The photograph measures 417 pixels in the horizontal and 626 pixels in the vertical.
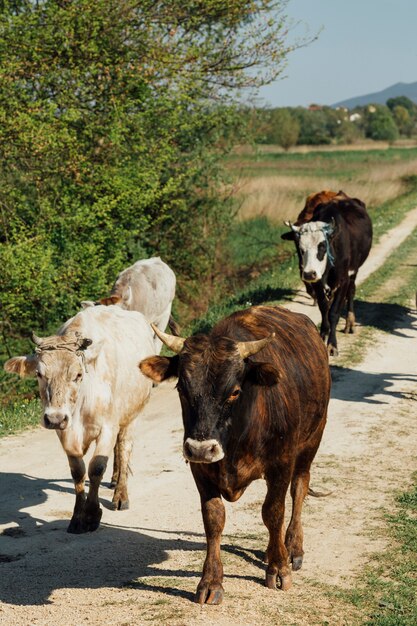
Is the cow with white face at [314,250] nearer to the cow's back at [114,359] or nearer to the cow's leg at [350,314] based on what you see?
the cow's leg at [350,314]

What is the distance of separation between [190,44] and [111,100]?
10.2 ft

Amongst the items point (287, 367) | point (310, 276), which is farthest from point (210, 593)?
point (310, 276)

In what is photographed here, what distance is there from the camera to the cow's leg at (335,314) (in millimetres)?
14016

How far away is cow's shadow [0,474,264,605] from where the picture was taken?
607 cm

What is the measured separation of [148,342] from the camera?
8.73 metres

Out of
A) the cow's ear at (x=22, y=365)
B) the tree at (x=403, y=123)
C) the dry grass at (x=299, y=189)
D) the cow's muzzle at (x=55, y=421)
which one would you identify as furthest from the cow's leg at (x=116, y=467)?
the tree at (x=403, y=123)

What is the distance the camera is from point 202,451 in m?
5.06

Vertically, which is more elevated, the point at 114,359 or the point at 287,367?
the point at 287,367

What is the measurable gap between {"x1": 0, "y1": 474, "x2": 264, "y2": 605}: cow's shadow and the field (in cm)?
1

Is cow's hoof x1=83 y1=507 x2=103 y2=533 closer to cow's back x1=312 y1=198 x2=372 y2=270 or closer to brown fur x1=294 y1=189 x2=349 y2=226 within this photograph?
cow's back x1=312 y1=198 x2=372 y2=270

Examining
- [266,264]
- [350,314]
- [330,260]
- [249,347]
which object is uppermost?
[249,347]

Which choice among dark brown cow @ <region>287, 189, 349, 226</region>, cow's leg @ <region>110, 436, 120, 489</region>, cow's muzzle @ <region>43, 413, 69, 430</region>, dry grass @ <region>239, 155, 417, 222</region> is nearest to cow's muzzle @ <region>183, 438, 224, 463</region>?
cow's muzzle @ <region>43, 413, 69, 430</region>

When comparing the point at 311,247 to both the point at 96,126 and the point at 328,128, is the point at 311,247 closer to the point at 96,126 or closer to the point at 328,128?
the point at 96,126

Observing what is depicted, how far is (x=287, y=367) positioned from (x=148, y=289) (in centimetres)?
734
